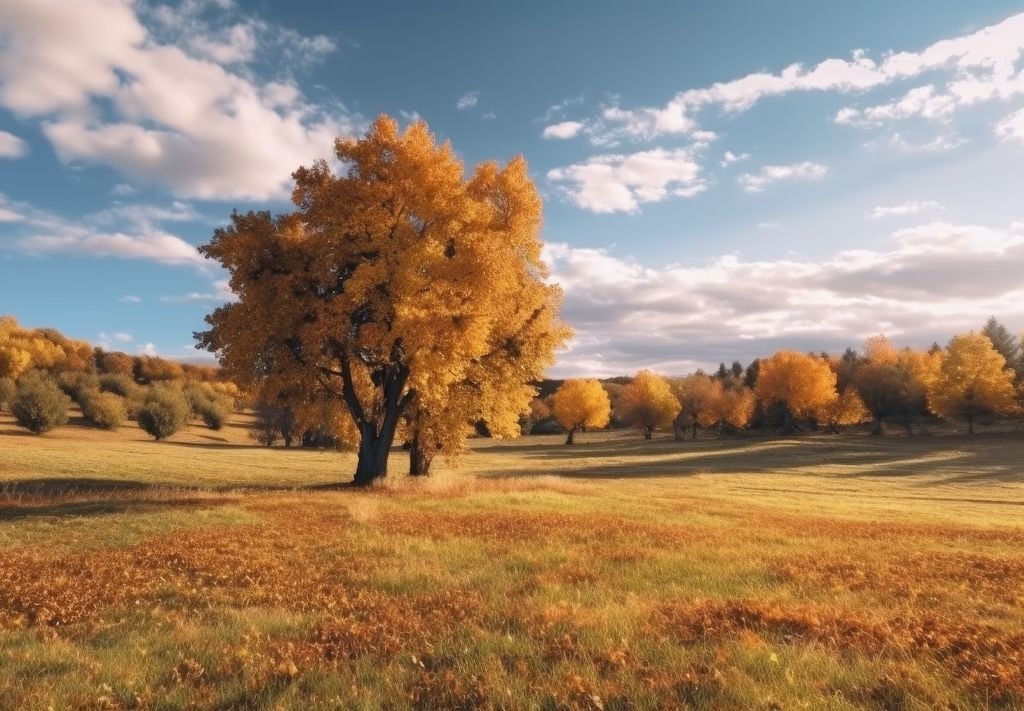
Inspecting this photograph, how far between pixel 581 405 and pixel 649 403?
44.8ft

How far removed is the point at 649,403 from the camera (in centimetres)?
11150

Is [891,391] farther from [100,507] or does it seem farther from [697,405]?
[100,507]

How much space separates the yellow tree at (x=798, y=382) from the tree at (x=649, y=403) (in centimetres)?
1587

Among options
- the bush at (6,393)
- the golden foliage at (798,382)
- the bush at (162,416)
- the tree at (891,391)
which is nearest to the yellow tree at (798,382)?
the golden foliage at (798,382)

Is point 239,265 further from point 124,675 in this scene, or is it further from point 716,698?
point 716,698

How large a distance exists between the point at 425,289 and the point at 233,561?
13876 mm

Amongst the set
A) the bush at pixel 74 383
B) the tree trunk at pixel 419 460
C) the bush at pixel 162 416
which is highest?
the bush at pixel 74 383

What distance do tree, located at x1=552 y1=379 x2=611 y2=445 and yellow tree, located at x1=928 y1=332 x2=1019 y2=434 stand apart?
46.4 meters

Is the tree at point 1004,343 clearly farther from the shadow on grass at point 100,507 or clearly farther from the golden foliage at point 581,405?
the shadow on grass at point 100,507

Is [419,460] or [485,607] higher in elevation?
[485,607]

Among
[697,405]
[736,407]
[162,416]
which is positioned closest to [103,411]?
[162,416]

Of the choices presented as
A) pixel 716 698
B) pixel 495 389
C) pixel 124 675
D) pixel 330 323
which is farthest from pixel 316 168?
pixel 716 698

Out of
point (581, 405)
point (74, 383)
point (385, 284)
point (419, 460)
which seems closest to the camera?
point (385, 284)

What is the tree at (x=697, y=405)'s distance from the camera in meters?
111
